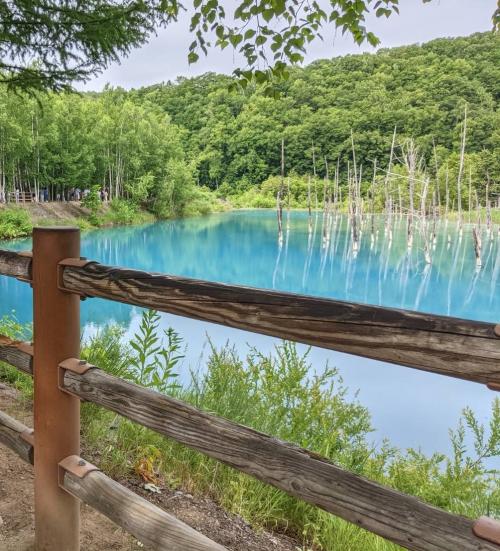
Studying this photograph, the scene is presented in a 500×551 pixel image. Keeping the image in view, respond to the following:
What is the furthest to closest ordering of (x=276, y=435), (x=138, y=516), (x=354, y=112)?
(x=354, y=112) < (x=276, y=435) < (x=138, y=516)

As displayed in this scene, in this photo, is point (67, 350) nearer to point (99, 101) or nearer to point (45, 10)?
point (45, 10)

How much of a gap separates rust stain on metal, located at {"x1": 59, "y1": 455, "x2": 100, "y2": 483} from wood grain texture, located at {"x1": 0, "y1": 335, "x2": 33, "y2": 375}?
328 mm

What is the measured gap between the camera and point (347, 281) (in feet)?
75.5

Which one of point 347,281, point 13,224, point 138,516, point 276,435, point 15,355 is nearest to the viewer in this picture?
point 138,516

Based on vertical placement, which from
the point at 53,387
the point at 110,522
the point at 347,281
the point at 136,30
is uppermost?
the point at 136,30

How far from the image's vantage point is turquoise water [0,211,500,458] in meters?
8.16

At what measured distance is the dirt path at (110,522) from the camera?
1.97 metres

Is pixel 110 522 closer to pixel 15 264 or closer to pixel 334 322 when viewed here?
pixel 15 264

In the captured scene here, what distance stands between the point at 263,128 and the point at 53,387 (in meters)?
85.2

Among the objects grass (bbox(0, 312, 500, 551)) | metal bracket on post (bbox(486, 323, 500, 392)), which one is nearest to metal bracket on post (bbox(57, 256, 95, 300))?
metal bracket on post (bbox(486, 323, 500, 392))

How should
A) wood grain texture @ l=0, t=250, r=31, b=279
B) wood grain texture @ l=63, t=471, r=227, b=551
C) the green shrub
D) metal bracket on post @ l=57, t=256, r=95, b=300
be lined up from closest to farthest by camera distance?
wood grain texture @ l=63, t=471, r=227, b=551 → metal bracket on post @ l=57, t=256, r=95, b=300 → wood grain texture @ l=0, t=250, r=31, b=279 → the green shrub

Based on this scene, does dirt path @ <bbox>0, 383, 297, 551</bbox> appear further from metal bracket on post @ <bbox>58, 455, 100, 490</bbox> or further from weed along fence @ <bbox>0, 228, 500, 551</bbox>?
metal bracket on post @ <bbox>58, 455, 100, 490</bbox>

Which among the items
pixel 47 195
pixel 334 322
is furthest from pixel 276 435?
pixel 47 195

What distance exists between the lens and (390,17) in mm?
3578
